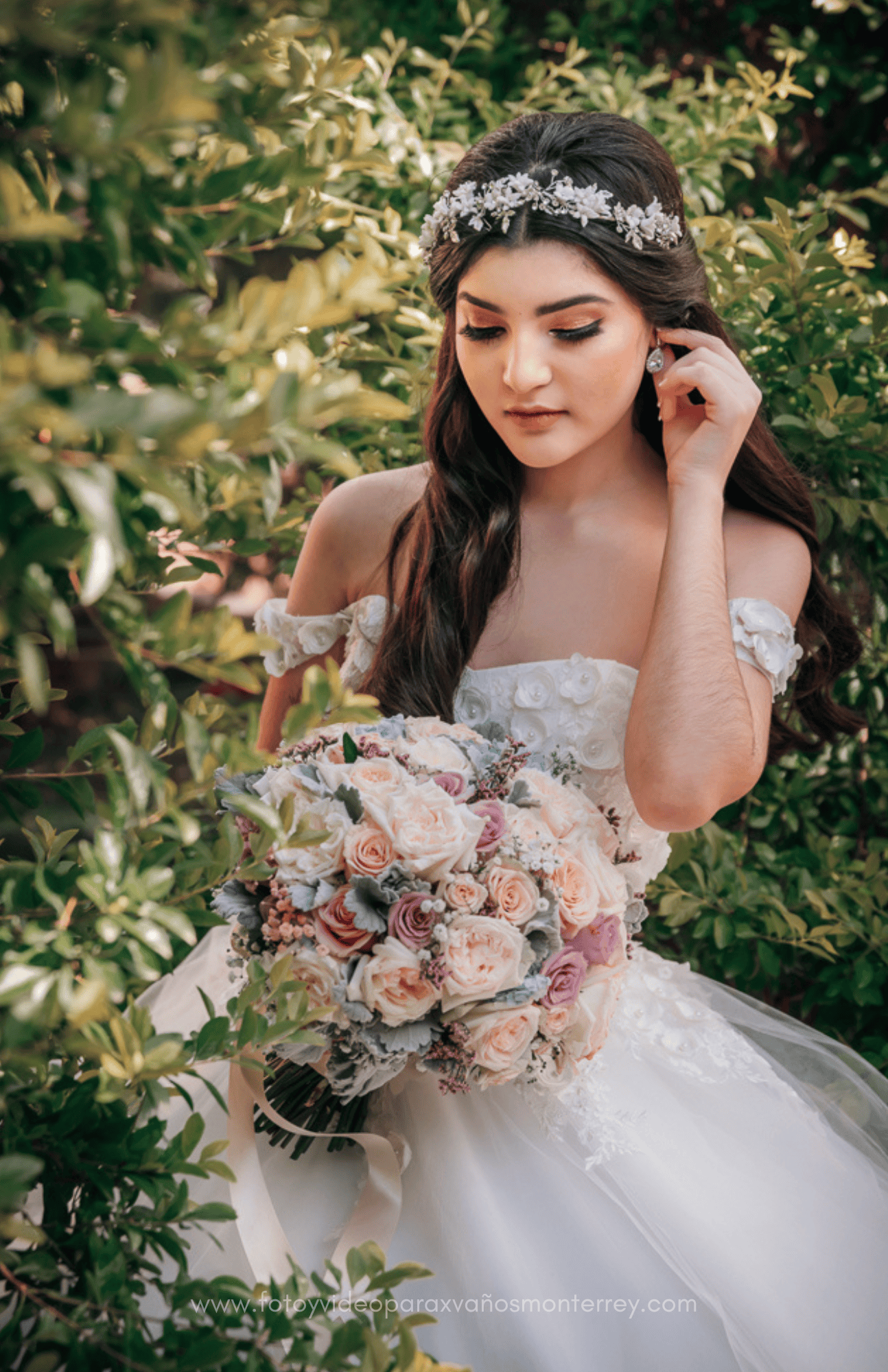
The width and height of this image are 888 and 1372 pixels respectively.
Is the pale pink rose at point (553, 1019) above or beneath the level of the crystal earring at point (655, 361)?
beneath

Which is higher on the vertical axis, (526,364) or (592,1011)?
(526,364)

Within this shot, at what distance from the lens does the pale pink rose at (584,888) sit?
3.97 ft

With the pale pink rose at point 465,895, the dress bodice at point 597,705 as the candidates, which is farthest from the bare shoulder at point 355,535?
the pale pink rose at point 465,895

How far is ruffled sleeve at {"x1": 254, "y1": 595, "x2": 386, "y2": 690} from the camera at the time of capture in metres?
1.89

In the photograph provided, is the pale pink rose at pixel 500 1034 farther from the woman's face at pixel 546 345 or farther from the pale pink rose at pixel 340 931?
the woman's face at pixel 546 345

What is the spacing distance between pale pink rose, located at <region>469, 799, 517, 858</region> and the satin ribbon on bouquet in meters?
0.34

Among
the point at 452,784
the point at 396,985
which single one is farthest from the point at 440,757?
the point at 396,985

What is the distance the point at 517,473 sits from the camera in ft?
6.30

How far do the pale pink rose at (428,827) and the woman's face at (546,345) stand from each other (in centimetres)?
65

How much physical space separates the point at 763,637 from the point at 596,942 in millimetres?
573

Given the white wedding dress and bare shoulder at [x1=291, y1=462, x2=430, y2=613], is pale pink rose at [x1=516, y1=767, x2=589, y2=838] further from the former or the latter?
bare shoulder at [x1=291, y1=462, x2=430, y2=613]

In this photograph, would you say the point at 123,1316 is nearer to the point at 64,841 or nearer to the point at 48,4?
the point at 64,841

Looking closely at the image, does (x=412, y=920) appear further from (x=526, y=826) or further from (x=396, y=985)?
(x=526, y=826)

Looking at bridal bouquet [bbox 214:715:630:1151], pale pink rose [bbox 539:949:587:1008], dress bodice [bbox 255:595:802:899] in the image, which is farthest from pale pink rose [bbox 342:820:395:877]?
dress bodice [bbox 255:595:802:899]
